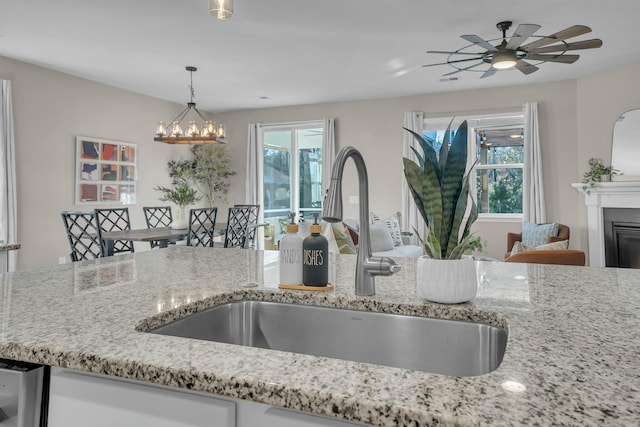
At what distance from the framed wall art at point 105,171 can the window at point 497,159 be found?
4384mm

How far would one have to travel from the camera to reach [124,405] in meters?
0.66

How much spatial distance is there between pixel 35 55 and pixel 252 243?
3.76m

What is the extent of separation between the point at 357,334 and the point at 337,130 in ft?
19.5

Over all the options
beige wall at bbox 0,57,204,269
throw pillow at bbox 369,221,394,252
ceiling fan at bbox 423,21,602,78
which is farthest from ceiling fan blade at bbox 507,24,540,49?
beige wall at bbox 0,57,204,269

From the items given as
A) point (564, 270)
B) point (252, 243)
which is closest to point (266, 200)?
point (252, 243)

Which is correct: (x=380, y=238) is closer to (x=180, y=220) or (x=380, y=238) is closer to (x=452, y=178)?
(x=180, y=220)

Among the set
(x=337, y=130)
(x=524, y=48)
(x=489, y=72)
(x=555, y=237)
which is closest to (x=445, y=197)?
(x=524, y=48)

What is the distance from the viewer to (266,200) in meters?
7.32

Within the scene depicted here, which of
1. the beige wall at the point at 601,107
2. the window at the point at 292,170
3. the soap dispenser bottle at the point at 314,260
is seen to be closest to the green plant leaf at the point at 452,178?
the soap dispenser bottle at the point at 314,260

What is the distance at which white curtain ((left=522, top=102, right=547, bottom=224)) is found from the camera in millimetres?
5551

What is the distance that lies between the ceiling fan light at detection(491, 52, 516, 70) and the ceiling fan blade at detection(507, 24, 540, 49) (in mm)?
80

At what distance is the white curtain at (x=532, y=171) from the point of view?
5.55 meters

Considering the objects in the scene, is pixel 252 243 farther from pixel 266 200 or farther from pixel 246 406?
pixel 246 406

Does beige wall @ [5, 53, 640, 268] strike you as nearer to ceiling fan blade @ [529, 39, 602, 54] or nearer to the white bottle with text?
ceiling fan blade @ [529, 39, 602, 54]
